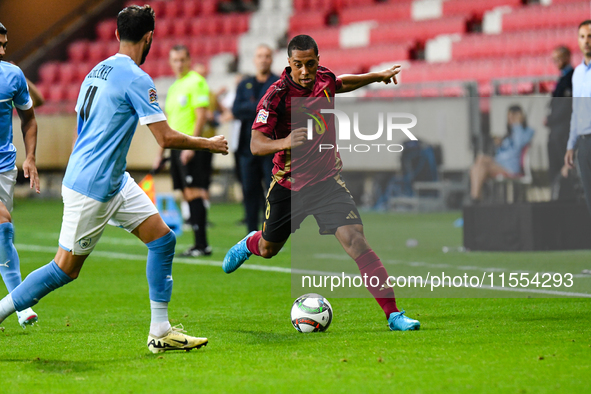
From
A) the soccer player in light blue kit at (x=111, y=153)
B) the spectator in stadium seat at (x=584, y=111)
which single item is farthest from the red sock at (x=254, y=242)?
the spectator in stadium seat at (x=584, y=111)

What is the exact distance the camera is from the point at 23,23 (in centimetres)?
2719

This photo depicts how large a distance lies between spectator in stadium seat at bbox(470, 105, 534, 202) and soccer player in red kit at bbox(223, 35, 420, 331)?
19.5 ft

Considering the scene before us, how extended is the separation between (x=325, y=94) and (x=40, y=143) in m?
19.4

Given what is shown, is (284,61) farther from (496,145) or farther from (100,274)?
(100,274)

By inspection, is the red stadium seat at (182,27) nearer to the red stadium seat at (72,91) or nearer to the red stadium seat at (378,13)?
the red stadium seat at (72,91)

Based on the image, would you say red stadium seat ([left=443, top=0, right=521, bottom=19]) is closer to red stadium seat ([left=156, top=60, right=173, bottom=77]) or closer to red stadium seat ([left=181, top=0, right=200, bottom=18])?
red stadium seat ([left=156, top=60, right=173, bottom=77])

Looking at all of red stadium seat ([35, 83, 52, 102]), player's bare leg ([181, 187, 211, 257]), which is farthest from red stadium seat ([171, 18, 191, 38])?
player's bare leg ([181, 187, 211, 257])

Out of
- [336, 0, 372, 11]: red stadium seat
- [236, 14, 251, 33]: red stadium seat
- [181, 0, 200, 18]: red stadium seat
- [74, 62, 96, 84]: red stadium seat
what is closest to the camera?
[336, 0, 372, 11]: red stadium seat

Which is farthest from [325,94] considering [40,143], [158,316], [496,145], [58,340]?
[40,143]

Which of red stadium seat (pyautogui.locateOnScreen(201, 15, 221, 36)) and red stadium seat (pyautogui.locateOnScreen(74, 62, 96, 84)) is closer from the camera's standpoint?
red stadium seat (pyautogui.locateOnScreen(74, 62, 96, 84))

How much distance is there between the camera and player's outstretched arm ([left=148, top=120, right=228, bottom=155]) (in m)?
4.19

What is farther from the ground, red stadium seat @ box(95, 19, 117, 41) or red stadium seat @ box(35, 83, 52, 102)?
red stadium seat @ box(95, 19, 117, 41)

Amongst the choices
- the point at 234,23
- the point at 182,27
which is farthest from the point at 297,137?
the point at 182,27

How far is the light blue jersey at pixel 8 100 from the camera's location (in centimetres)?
542
